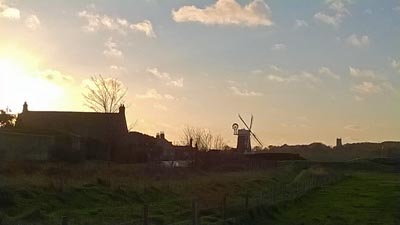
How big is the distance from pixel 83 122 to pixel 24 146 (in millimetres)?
25286

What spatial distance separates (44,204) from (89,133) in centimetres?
5527

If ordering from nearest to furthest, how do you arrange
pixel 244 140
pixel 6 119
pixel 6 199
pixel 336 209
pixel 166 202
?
pixel 6 199
pixel 166 202
pixel 336 209
pixel 6 119
pixel 244 140

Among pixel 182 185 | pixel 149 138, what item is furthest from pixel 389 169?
pixel 182 185

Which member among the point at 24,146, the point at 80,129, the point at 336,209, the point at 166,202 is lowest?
the point at 336,209

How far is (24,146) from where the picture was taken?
58.3 metres

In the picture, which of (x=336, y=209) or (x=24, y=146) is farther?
(x=24, y=146)

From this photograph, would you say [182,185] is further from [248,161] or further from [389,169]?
[389,169]

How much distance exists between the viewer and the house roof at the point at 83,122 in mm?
80062

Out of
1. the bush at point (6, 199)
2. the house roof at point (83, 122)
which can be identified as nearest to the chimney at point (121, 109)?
the house roof at point (83, 122)

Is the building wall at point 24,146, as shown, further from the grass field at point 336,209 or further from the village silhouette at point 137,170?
the grass field at point 336,209

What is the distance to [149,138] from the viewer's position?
87.0 metres

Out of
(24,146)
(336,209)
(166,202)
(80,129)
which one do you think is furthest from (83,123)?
(166,202)

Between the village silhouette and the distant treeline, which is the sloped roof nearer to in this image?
the village silhouette

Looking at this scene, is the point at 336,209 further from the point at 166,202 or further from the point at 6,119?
the point at 6,119
